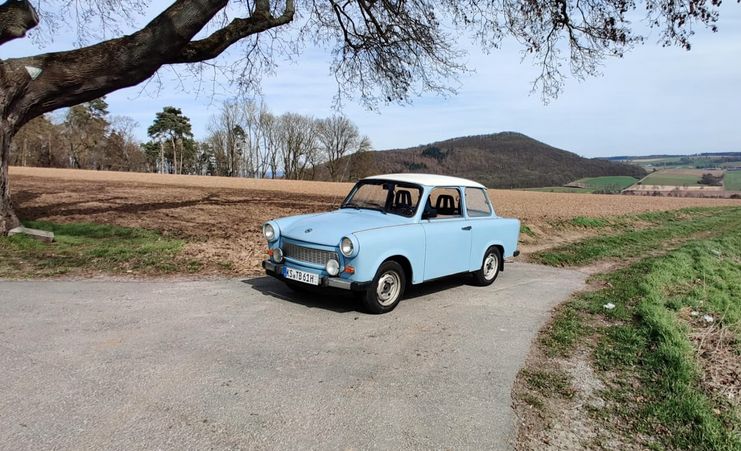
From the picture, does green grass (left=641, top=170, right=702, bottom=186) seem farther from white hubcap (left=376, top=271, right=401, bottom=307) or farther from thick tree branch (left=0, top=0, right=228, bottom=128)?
white hubcap (left=376, top=271, right=401, bottom=307)

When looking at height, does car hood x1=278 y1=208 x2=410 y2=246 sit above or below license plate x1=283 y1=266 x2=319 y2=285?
above

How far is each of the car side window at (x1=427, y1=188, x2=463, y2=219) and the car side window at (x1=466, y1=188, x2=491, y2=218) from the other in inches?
8.6

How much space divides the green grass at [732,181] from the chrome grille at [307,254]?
88.7 metres

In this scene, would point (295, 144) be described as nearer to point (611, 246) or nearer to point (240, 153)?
point (240, 153)

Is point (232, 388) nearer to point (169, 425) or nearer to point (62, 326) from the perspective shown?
point (169, 425)

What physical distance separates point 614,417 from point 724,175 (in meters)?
109

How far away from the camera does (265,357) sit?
411cm

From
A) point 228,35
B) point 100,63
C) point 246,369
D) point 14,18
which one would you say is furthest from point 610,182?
point 246,369

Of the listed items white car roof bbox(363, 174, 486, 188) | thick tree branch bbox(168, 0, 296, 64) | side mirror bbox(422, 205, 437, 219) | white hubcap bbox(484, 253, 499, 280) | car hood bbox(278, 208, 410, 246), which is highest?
thick tree branch bbox(168, 0, 296, 64)

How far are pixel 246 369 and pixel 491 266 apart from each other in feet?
16.1

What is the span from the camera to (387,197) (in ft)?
21.5

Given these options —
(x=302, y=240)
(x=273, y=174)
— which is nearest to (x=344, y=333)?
(x=302, y=240)

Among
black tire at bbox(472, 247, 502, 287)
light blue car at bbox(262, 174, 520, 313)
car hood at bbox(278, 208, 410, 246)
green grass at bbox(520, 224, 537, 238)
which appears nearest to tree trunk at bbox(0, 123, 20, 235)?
light blue car at bbox(262, 174, 520, 313)

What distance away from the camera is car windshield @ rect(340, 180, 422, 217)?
6363mm
